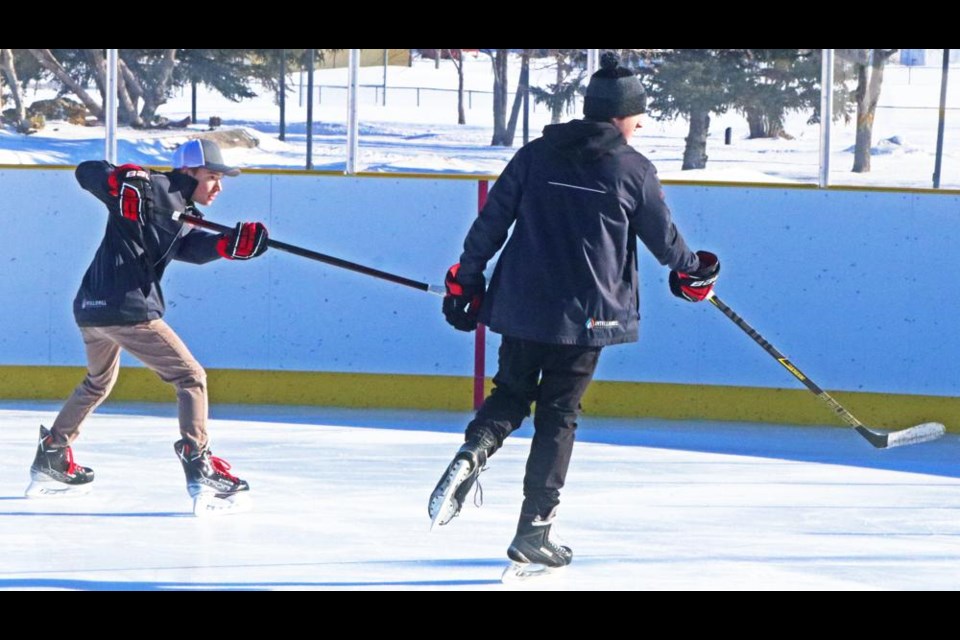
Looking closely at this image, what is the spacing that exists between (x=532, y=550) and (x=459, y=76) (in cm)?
376

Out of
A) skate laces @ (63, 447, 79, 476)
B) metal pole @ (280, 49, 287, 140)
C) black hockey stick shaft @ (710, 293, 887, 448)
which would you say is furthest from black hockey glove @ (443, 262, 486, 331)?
metal pole @ (280, 49, 287, 140)

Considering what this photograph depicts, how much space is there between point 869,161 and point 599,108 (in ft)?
11.2

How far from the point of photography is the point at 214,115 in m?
7.40

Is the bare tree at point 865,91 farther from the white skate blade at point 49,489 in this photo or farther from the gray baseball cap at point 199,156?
the white skate blade at point 49,489

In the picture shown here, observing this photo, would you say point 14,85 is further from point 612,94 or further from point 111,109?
point 612,94

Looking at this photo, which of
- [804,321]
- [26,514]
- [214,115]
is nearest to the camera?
[26,514]

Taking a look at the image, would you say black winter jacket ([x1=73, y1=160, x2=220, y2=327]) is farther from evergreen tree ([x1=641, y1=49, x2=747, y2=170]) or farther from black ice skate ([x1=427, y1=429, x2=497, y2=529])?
evergreen tree ([x1=641, y1=49, x2=747, y2=170])

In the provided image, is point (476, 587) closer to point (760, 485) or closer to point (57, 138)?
point (760, 485)

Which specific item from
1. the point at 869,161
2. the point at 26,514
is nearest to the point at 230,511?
the point at 26,514

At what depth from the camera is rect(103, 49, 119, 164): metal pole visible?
735 centimetres

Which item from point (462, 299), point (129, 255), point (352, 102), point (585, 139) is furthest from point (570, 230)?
point (352, 102)

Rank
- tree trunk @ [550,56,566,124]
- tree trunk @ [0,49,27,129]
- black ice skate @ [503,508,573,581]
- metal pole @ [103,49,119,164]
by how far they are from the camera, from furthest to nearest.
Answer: tree trunk @ [0,49,27,129] < metal pole @ [103,49,119,164] < tree trunk @ [550,56,566,124] < black ice skate @ [503,508,573,581]

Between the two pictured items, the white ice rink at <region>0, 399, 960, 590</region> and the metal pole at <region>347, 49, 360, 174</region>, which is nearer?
the white ice rink at <region>0, 399, 960, 590</region>

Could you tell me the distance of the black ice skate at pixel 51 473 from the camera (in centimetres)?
498
